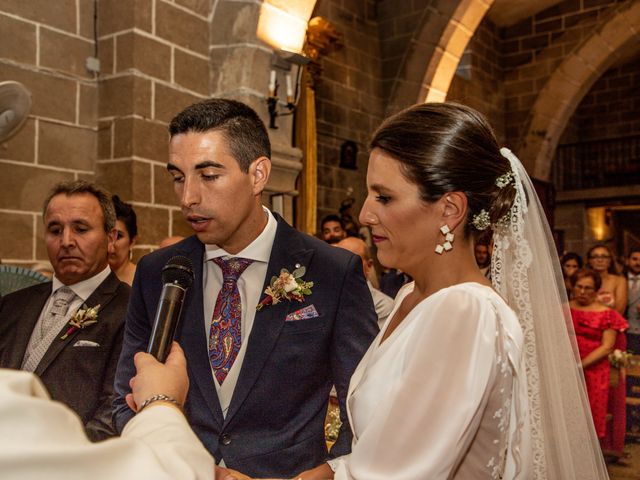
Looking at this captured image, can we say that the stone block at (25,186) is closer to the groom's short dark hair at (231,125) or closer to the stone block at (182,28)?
the stone block at (182,28)

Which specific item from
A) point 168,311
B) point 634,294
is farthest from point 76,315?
point 634,294

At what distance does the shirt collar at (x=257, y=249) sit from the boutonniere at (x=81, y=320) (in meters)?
0.58

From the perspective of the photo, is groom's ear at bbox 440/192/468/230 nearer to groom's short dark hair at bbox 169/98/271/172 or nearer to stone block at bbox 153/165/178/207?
groom's short dark hair at bbox 169/98/271/172

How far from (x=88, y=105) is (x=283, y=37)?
4.72 ft

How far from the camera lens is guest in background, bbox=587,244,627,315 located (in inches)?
231

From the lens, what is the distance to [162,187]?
379 centimetres

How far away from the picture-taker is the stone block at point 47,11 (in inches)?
129

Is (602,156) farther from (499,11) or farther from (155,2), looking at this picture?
(155,2)

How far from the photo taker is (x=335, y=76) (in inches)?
310

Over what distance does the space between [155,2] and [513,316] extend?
127 inches

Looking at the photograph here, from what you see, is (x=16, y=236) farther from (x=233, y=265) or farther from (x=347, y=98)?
(x=347, y=98)

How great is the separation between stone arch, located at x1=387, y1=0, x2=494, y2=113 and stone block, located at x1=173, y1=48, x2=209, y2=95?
4.03 meters

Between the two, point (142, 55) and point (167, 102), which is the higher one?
point (142, 55)

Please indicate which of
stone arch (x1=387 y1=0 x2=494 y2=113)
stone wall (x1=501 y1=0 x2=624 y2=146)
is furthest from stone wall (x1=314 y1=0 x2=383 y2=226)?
stone wall (x1=501 y1=0 x2=624 y2=146)
